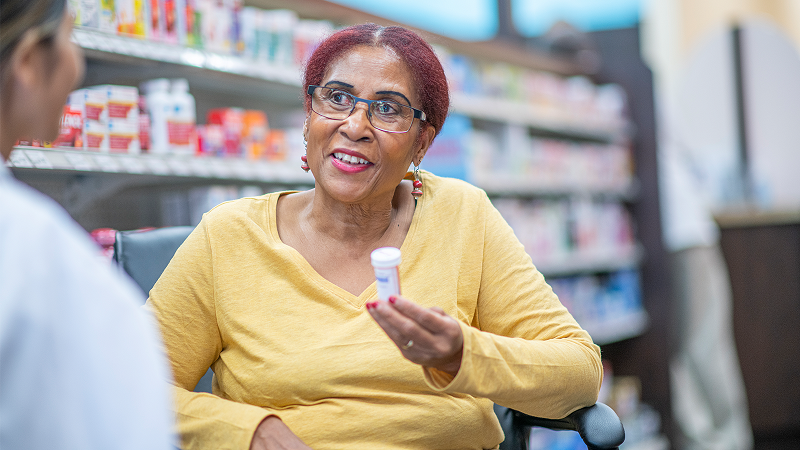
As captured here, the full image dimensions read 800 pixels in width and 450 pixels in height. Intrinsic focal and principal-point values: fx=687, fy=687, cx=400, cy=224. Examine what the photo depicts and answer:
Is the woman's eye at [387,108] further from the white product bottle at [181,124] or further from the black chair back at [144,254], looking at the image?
the white product bottle at [181,124]

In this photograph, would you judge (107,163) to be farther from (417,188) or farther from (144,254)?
(417,188)

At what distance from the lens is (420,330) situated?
3.57 feet

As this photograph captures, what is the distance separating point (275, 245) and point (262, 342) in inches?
7.9

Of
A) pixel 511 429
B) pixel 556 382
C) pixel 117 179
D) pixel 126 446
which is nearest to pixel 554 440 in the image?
pixel 511 429

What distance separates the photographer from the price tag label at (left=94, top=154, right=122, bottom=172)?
5.75 feet

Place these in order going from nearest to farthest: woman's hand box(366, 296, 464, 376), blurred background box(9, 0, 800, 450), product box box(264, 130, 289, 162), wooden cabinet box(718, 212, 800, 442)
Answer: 1. woman's hand box(366, 296, 464, 376)
2. blurred background box(9, 0, 800, 450)
3. product box box(264, 130, 289, 162)
4. wooden cabinet box(718, 212, 800, 442)

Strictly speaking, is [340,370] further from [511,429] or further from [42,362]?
[42,362]

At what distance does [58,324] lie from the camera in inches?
23.4

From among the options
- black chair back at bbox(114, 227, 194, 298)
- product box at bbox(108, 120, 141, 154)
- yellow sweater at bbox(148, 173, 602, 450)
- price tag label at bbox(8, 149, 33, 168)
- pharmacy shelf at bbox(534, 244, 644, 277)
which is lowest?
pharmacy shelf at bbox(534, 244, 644, 277)

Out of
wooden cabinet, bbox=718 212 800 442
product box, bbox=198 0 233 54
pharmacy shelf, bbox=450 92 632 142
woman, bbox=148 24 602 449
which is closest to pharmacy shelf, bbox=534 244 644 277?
wooden cabinet, bbox=718 212 800 442

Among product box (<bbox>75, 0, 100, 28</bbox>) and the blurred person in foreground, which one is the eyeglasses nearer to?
product box (<bbox>75, 0, 100, 28</bbox>)

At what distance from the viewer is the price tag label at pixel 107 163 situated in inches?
69.0

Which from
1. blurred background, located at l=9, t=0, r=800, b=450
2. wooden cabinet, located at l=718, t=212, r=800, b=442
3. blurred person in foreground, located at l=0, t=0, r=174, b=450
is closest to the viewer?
blurred person in foreground, located at l=0, t=0, r=174, b=450

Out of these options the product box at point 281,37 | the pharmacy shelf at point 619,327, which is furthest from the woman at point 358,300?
the pharmacy shelf at point 619,327
